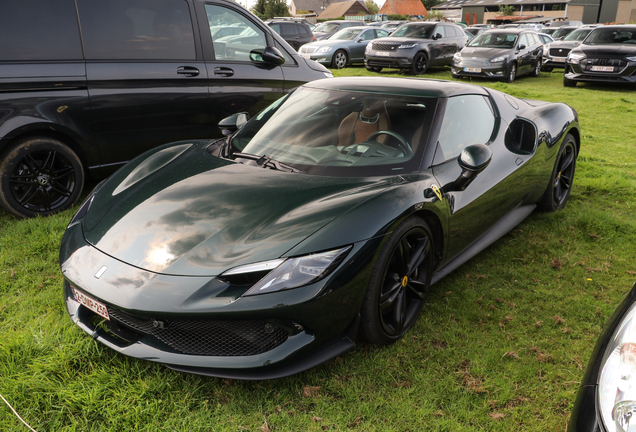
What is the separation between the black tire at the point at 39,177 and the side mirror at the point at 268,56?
6.93 ft

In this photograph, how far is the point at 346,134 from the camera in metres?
3.11

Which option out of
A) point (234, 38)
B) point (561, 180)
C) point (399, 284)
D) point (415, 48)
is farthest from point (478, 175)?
point (415, 48)

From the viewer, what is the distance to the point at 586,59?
12070 millimetres

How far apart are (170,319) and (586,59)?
13.0 m

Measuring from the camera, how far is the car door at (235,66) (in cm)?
490

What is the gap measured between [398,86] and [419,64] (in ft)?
40.3

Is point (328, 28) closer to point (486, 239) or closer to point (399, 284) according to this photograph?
point (486, 239)

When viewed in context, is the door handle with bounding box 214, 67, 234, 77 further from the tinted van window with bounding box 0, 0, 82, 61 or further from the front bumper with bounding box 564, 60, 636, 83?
the front bumper with bounding box 564, 60, 636, 83

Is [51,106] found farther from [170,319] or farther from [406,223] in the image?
[406,223]

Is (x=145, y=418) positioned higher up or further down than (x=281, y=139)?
further down

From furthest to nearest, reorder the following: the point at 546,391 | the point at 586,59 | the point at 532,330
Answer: the point at 586,59
the point at 532,330
the point at 546,391

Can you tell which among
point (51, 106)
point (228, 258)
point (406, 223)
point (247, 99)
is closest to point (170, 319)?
point (228, 258)

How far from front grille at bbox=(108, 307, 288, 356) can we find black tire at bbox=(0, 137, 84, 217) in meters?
2.35

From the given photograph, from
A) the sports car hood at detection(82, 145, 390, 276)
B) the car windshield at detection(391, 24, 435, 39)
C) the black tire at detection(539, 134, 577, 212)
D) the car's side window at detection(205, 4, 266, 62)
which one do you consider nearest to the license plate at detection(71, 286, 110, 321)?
the sports car hood at detection(82, 145, 390, 276)
